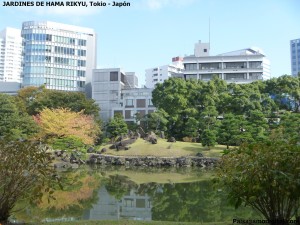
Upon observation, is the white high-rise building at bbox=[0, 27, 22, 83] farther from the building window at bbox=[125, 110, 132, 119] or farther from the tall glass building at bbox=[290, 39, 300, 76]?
the tall glass building at bbox=[290, 39, 300, 76]

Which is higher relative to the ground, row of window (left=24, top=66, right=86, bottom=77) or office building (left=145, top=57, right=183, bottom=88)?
office building (left=145, top=57, right=183, bottom=88)

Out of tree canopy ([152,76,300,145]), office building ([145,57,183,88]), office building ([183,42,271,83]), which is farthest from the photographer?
office building ([145,57,183,88])

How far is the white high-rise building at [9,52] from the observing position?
77938 millimetres

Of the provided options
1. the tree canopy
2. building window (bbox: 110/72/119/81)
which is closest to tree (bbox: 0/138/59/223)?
the tree canopy

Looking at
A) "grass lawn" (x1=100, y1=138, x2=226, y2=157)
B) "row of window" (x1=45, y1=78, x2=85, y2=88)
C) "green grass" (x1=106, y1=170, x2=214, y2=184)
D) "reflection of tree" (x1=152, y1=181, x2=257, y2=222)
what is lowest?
"green grass" (x1=106, y1=170, x2=214, y2=184)

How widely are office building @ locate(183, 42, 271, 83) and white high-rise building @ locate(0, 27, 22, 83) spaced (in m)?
47.4

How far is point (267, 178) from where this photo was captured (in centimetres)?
463

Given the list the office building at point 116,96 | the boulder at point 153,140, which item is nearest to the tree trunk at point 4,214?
the boulder at point 153,140

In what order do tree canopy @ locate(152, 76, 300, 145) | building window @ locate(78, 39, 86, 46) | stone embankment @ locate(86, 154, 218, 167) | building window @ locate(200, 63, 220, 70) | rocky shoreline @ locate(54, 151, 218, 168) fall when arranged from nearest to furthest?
rocky shoreline @ locate(54, 151, 218, 168), stone embankment @ locate(86, 154, 218, 167), tree canopy @ locate(152, 76, 300, 145), building window @ locate(200, 63, 220, 70), building window @ locate(78, 39, 86, 46)

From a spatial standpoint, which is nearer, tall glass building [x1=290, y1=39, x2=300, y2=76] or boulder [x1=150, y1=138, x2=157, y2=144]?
boulder [x1=150, y1=138, x2=157, y2=144]

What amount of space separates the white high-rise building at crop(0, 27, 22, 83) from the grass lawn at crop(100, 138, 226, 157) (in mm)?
59511

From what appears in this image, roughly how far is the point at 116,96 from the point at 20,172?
42.7 m

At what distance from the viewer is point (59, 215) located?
304 inches

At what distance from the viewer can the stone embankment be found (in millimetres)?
25973
